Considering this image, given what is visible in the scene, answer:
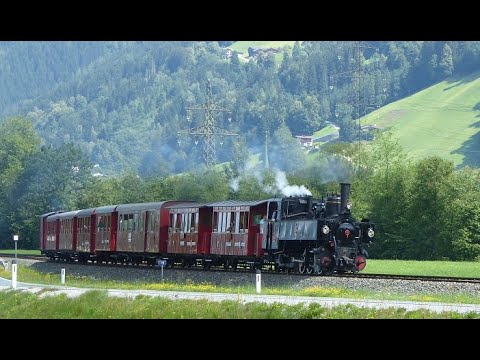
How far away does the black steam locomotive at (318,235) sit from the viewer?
123 ft

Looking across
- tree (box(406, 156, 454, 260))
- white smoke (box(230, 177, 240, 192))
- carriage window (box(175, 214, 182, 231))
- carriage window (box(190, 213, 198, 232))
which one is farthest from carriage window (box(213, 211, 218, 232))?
white smoke (box(230, 177, 240, 192))

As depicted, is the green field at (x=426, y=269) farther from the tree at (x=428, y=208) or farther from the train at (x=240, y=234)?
the tree at (x=428, y=208)

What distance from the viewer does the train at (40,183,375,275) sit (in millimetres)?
37969

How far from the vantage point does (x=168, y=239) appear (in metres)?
48.5

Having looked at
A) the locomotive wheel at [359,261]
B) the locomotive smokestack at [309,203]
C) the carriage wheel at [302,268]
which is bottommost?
the carriage wheel at [302,268]

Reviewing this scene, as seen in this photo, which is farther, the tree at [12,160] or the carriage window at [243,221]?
the tree at [12,160]

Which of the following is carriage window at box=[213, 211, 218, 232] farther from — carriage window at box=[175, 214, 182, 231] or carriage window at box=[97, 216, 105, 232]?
carriage window at box=[97, 216, 105, 232]

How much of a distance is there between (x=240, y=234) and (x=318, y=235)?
18.4ft

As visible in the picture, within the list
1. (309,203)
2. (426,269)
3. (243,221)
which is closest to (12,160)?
(426,269)

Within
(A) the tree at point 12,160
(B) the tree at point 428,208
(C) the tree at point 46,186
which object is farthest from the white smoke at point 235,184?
(A) the tree at point 12,160

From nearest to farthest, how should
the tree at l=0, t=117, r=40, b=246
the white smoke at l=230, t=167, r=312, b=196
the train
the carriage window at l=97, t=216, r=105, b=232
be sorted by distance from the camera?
the train < the white smoke at l=230, t=167, r=312, b=196 < the carriage window at l=97, t=216, r=105, b=232 < the tree at l=0, t=117, r=40, b=246

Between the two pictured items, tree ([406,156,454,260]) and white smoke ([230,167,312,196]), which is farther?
tree ([406,156,454,260])

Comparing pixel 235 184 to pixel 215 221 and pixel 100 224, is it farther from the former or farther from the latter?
pixel 215 221
